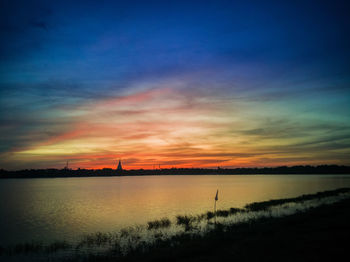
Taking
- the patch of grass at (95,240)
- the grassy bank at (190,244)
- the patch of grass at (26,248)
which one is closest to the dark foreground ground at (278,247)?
the grassy bank at (190,244)

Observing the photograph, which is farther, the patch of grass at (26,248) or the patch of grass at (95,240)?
the patch of grass at (95,240)

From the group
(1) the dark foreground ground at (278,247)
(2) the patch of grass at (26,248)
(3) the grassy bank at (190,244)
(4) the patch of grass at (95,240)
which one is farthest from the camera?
(4) the patch of grass at (95,240)

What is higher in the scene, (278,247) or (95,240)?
(278,247)

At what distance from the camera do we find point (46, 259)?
19.6 metres

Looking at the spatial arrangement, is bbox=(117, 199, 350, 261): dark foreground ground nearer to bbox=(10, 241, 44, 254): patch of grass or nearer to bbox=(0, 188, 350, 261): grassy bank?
bbox=(0, 188, 350, 261): grassy bank

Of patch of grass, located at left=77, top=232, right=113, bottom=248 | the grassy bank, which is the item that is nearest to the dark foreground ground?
the grassy bank

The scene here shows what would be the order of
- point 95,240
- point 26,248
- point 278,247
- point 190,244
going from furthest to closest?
point 95,240 < point 26,248 < point 190,244 < point 278,247

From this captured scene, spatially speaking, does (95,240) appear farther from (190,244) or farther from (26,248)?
(190,244)

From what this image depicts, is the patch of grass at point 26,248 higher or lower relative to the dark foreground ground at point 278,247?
lower

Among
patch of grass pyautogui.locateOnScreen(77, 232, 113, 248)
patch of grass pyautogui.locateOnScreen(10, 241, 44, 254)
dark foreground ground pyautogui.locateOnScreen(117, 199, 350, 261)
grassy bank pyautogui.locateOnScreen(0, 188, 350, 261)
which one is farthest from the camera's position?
patch of grass pyautogui.locateOnScreen(77, 232, 113, 248)

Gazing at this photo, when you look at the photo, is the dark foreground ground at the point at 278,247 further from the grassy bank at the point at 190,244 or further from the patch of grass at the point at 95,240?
the patch of grass at the point at 95,240

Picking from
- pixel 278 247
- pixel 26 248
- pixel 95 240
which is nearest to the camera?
pixel 278 247

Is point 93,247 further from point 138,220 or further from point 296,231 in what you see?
point 296,231

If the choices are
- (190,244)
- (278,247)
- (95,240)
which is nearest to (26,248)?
(95,240)
